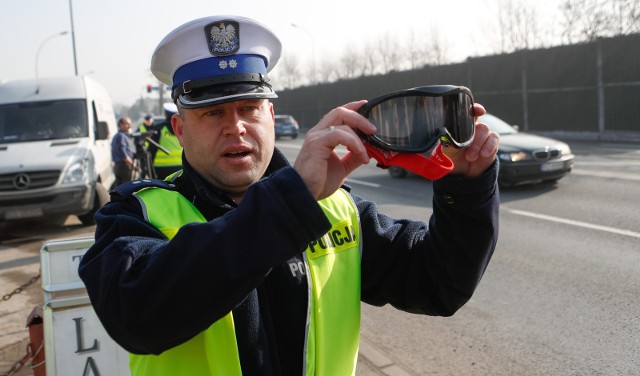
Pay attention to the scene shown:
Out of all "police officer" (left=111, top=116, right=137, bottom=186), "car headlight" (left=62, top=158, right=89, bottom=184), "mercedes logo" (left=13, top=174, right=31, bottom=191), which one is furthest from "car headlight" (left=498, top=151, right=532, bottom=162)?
"mercedes logo" (left=13, top=174, right=31, bottom=191)

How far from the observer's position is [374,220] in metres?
1.99

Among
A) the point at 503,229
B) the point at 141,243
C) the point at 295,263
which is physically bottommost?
the point at 503,229

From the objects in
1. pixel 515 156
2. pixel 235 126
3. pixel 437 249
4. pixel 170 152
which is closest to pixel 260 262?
pixel 235 126

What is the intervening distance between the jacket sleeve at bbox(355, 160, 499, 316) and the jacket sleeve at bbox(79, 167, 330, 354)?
1.65 feet

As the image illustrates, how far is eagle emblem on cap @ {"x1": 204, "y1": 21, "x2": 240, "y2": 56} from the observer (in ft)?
5.82

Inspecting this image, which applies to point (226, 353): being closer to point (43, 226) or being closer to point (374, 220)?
point (374, 220)

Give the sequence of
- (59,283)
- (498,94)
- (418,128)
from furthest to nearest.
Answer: (498,94), (59,283), (418,128)

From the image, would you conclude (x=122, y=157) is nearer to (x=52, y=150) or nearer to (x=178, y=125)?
(x=52, y=150)

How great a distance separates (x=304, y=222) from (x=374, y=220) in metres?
0.72

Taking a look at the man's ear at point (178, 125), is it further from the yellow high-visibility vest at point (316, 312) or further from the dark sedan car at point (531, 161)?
the dark sedan car at point (531, 161)

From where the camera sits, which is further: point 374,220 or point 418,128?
point 374,220

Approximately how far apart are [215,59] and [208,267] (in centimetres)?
71

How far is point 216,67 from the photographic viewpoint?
5.78 ft

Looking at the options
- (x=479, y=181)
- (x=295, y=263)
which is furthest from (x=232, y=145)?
(x=479, y=181)
